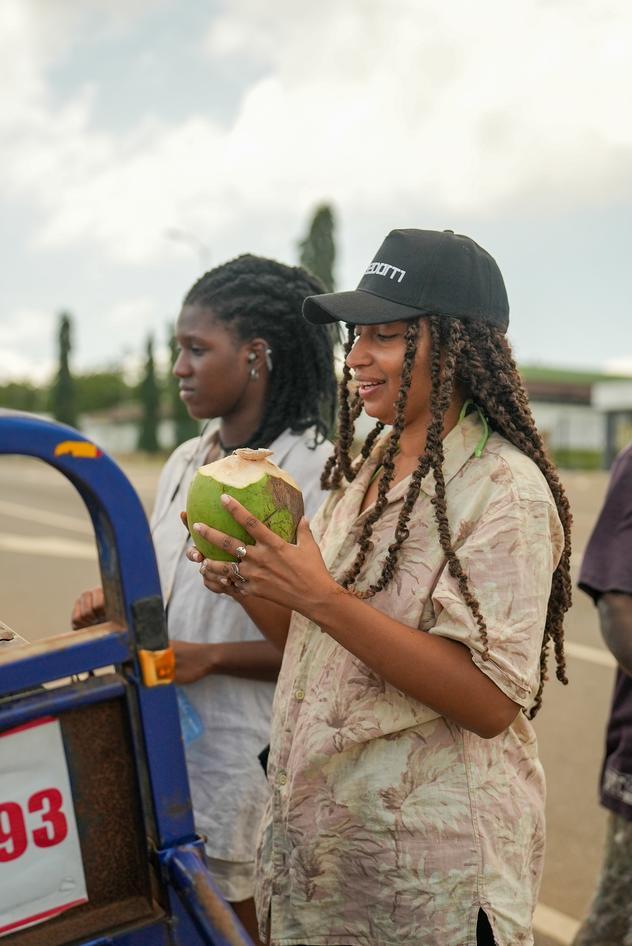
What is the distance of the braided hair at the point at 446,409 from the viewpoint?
5.54 feet

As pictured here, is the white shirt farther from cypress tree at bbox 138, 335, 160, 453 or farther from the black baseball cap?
cypress tree at bbox 138, 335, 160, 453

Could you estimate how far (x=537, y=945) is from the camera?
10.2 feet

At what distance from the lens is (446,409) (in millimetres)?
1705

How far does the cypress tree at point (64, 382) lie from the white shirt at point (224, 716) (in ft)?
156

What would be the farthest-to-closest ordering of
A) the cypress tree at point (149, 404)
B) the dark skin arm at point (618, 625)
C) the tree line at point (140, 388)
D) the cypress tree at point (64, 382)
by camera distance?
the cypress tree at point (64, 382), the cypress tree at point (149, 404), the tree line at point (140, 388), the dark skin arm at point (618, 625)

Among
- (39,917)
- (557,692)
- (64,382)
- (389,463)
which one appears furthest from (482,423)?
(64,382)

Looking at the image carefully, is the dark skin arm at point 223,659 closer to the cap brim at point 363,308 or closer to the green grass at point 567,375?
the cap brim at point 363,308

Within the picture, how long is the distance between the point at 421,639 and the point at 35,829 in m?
0.68

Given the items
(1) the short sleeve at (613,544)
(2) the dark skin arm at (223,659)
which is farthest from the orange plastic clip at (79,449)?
(1) the short sleeve at (613,544)

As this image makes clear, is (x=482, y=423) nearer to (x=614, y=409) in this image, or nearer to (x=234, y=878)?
(x=234, y=878)

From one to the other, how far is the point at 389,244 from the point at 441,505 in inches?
21.3

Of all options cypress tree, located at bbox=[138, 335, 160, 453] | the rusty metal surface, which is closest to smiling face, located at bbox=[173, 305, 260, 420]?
the rusty metal surface

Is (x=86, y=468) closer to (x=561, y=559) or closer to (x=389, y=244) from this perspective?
(x=389, y=244)

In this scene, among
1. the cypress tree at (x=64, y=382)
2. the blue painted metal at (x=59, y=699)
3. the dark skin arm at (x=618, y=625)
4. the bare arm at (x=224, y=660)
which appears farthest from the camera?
the cypress tree at (x=64, y=382)
